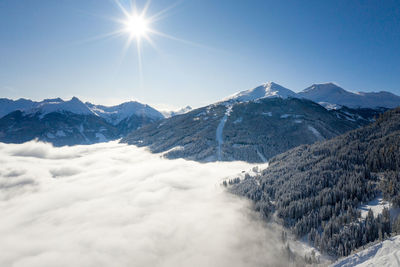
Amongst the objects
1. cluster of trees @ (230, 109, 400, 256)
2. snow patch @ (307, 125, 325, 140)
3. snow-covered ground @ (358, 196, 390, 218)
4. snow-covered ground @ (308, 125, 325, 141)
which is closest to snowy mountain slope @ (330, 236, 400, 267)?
cluster of trees @ (230, 109, 400, 256)

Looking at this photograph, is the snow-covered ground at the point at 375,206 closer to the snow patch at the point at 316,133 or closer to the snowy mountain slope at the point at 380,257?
the snowy mountain slope at the point at 380,257

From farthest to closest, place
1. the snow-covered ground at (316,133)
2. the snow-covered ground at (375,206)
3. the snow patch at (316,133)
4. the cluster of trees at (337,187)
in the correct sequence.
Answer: the snow patch at (316,133)
the snow-covered ground at (316,133)
the snow-covered ground at (375,206)
the cluster of trees at (337,187)

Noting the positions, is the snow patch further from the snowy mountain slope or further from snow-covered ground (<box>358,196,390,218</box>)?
the snowy mountain slope

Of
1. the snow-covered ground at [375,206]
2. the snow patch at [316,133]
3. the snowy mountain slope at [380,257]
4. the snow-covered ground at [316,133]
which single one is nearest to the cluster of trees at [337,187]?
the snow-covered ground at [375,206]

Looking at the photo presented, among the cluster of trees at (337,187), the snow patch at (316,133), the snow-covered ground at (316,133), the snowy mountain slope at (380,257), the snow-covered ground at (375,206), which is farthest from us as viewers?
the snow patch at (316,133)

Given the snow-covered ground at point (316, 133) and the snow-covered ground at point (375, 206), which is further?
the snow-covered ground at point (316, 133)

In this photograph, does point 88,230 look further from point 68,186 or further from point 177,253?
point 68,186

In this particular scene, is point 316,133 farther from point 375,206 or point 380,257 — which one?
point 380,257
